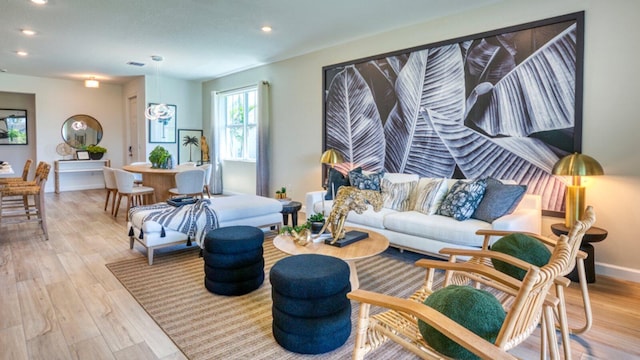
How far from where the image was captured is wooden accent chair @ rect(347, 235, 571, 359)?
1195 mm

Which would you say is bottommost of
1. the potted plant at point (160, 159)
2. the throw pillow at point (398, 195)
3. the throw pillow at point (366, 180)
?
the throw pillow at point (398, 195)

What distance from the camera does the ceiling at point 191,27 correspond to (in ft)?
13.2

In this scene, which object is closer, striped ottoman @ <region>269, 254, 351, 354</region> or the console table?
striped ottoman @ <region>269, 254, 351, 354</region>

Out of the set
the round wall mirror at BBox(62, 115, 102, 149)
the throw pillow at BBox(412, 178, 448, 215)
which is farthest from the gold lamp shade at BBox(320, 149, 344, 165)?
the round wall mirror at BBox(62, 115, 102, 149)

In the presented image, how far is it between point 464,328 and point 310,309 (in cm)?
96

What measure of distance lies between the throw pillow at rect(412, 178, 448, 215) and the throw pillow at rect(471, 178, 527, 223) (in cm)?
47

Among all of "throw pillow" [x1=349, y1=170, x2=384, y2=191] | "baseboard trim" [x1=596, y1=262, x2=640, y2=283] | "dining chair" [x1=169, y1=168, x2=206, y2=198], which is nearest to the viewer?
"baseboard trim" [x1=596, y1=262, x2=640, y2=283]

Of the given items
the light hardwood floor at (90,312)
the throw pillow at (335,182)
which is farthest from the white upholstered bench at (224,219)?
the throw pillow at (335,182)

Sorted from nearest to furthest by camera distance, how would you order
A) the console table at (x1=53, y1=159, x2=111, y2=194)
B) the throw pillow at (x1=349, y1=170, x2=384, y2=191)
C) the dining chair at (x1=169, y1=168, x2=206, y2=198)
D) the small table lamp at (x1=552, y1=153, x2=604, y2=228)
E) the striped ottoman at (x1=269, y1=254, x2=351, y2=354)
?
the striped ottoman at (x1=269, y1=254, x2=351, y2=354) → the small table lamp at (x1=552, y1=153, x2=604, y2=228) → the throw pillow at (x1=349, y1=170, x2=384, y2=191) → the dining chair at (x1=169, y1=168, x2=206, y2=198) → the console table at (x1=53, y1=159, x2=111, y2=194)

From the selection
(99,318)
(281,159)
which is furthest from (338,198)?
(281,159)

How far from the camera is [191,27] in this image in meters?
4.79

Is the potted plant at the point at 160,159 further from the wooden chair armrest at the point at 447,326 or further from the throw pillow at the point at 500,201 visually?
the wooden chair armrest at the point at 447,326

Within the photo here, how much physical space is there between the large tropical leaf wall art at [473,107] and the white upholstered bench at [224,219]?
5.36ft

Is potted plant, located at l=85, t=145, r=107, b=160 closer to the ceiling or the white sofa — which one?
the ceiling
